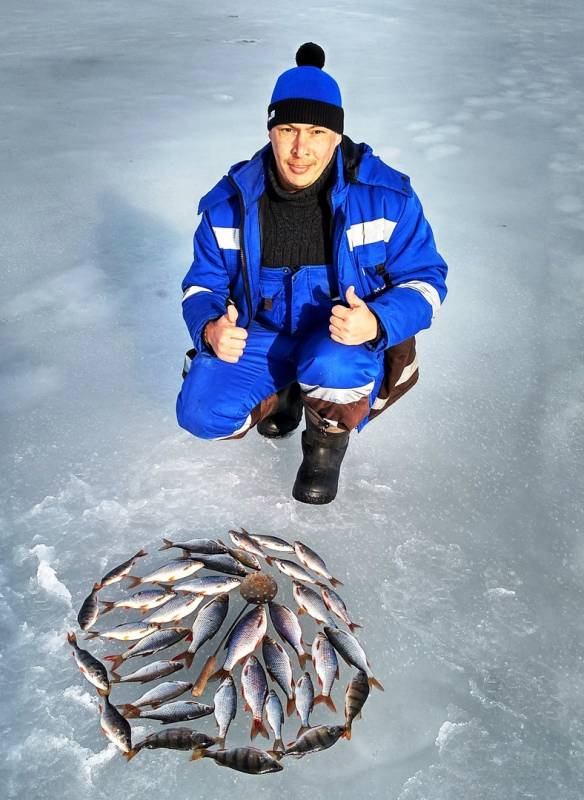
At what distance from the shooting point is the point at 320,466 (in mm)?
2336

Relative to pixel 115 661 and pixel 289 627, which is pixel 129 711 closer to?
pixel 115 661

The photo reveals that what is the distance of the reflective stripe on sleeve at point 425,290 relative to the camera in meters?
2.25

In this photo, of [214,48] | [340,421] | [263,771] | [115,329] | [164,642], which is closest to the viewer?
[263,771]

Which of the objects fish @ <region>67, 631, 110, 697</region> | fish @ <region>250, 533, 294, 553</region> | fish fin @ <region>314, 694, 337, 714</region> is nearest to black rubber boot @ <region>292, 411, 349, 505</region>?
fish @ <region>250, 533, 294, 553</region>

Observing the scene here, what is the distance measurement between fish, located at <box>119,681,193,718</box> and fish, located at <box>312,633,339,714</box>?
1.04ft

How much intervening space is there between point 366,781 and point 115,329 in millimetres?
2126

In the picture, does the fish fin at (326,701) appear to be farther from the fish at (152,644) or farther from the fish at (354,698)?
the fish at (152,644)

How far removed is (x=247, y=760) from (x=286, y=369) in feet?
4.05

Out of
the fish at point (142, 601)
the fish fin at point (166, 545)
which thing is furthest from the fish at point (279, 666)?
the fish fin at point (166, 545)

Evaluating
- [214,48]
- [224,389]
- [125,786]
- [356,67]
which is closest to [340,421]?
[224,389]

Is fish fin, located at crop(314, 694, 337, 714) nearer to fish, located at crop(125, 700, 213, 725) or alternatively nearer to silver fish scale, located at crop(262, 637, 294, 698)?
silver fish scale, located at crop(262, 637, 294, 698)

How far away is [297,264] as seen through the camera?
234 cm

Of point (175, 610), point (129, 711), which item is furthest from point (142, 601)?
point (129, 711)

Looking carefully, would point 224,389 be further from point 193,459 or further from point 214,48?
point 214,48
